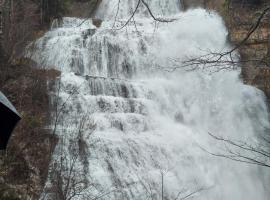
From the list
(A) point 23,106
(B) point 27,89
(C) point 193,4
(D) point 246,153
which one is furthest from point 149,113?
(C) point 193,4

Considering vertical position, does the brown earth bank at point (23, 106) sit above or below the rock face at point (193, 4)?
below

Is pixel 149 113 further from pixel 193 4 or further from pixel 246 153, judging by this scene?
pixel 193 4

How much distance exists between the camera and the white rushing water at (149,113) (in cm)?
1145

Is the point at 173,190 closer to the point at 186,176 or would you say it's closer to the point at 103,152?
the point at 186,176

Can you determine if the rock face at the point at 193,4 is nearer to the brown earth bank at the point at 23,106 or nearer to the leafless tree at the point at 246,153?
the brown earth bank at the point at 23,106

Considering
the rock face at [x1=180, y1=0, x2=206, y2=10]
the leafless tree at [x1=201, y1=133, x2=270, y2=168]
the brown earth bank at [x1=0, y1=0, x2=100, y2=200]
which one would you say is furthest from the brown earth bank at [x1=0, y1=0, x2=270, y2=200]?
the rock face at [x1=180, y1=0, x2=206, y2=10]

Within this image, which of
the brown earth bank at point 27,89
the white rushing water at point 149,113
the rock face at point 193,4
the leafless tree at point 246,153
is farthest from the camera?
the rock face at point 193,4

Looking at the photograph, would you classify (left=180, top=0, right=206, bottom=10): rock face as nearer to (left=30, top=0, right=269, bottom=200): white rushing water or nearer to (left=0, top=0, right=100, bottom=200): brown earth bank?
(left=30, top=0, right=269, bottom=200): white rushing water

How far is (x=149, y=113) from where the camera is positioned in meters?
14.4

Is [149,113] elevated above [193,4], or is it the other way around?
[193,4]

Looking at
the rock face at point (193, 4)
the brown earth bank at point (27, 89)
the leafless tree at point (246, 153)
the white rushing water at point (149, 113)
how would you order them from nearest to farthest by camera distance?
the leafless tree at point (246, 153)
the brown earth bank at point (27, 89)
the white rushing water at point (149, 113)
the rock face at point (193, 4)

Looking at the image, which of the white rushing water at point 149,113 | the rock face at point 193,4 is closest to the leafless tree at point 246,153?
the white rushing water at point 149,113

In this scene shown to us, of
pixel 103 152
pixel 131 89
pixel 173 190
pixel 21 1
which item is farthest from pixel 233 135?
pixel 21 1

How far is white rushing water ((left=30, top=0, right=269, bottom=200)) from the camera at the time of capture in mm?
11445
